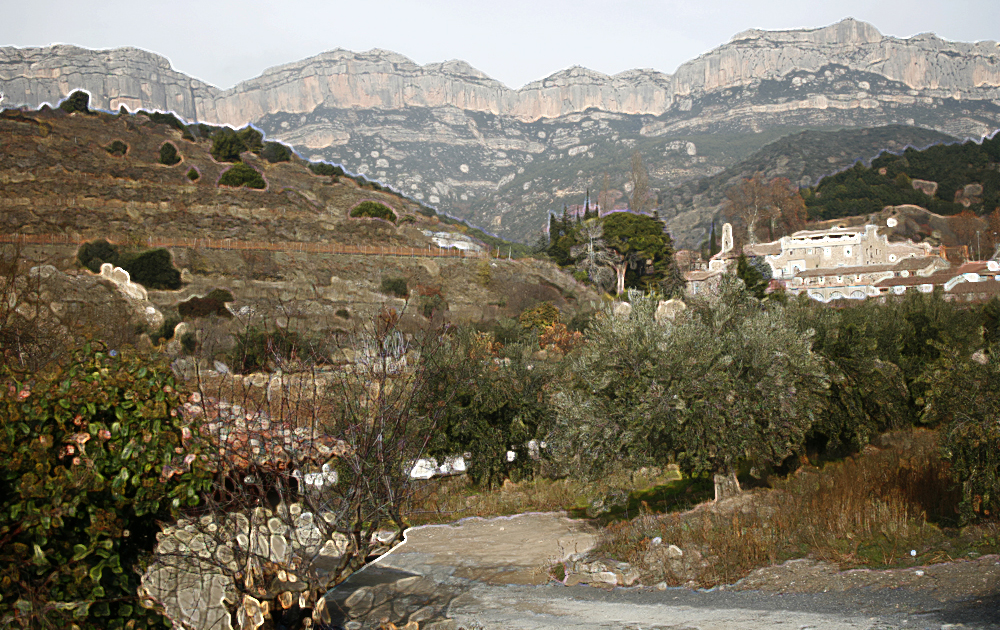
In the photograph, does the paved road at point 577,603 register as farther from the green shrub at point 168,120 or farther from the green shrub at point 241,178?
the green shrub at point 168,120

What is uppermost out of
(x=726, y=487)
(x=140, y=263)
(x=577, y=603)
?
(x=140, y=263)

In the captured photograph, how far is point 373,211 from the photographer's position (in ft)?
222

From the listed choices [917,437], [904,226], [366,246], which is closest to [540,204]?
[904,226]

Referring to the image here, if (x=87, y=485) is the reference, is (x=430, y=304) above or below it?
above

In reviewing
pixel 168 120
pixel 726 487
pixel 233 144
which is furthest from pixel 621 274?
pixel 168 120

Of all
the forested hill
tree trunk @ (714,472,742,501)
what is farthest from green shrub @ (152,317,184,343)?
the forested hill

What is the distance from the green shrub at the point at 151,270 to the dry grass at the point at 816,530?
42.6 meters

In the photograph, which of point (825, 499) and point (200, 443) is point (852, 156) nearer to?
point (825, 499)

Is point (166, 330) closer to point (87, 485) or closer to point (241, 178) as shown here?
point (241, 178)

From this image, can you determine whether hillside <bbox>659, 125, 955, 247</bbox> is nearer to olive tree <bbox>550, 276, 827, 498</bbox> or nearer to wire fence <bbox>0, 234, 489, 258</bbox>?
wire fence <bbox>0, 234, 489, 258</bbox>

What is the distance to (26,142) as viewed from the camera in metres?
62.7

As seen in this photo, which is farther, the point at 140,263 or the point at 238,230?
the point at 238,230

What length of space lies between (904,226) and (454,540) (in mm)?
99309

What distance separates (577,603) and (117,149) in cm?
7339
